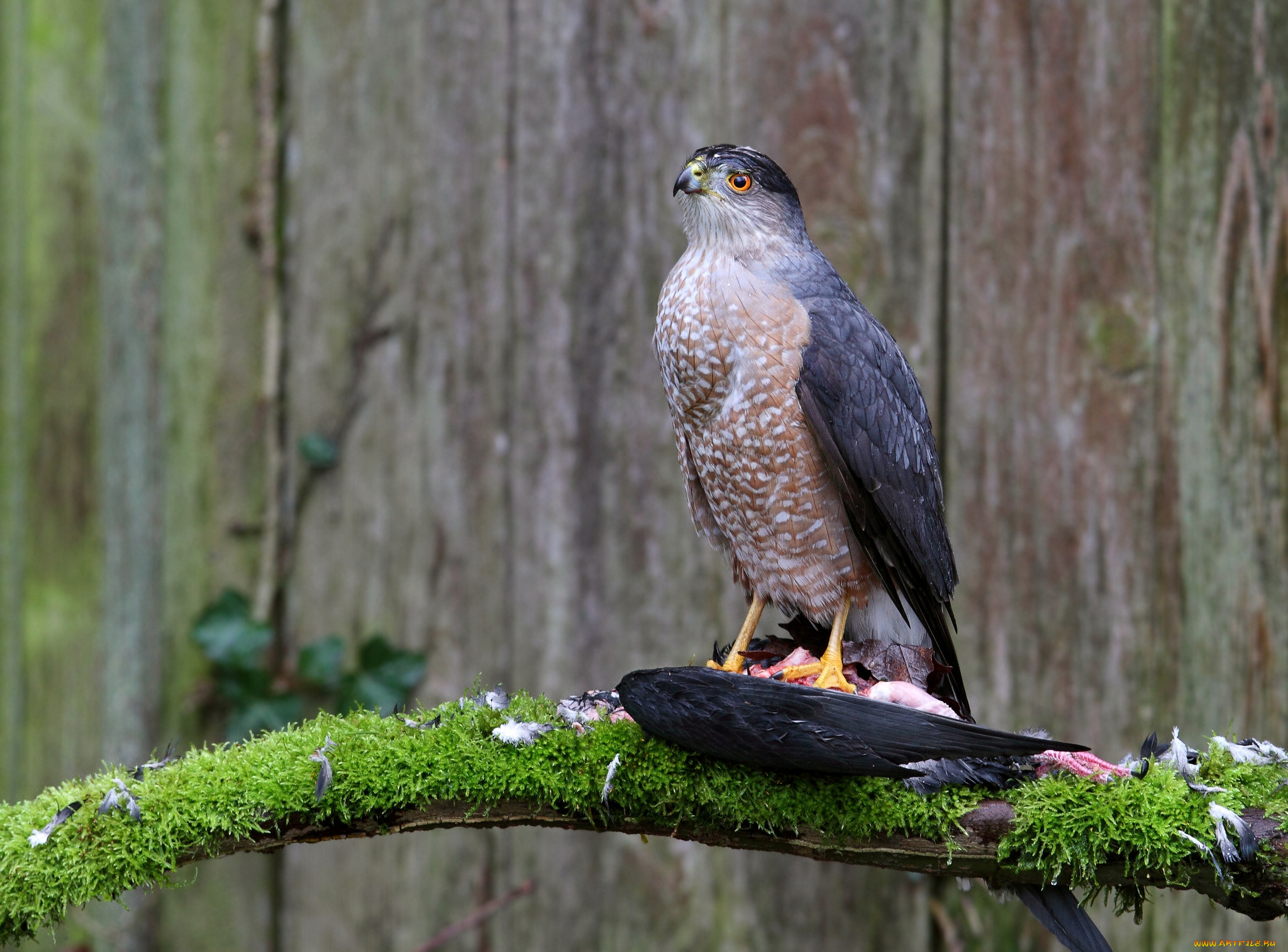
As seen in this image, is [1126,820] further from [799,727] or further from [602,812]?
[602,812]

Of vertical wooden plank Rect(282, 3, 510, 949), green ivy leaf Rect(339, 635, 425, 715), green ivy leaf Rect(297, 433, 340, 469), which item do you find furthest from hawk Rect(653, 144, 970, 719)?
green ivy leaf Rect(297, 433, 340, 469)

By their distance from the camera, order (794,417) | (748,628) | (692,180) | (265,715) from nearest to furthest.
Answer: (794,417), (692,180), (748,628), (265,715)

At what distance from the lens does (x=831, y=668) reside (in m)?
2.04

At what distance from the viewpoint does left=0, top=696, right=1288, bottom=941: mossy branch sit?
1516 millimetres

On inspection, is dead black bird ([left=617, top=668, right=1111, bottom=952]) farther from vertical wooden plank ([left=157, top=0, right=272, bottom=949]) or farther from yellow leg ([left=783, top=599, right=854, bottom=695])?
vertical wooden plank ([left=157, top=0, right=272, bottom=949])

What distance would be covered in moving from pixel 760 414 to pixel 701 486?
0.37 metres

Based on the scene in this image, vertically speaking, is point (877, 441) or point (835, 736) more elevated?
point (877, 441)

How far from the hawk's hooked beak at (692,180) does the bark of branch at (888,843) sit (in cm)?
122

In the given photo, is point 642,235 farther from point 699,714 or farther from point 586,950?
point 586,950

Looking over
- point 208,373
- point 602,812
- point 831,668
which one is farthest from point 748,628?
point 208,373

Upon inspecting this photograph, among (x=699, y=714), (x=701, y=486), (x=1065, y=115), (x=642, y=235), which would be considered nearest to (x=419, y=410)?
(x=642, y=235)

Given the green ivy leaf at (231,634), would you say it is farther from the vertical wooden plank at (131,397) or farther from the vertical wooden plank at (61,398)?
the vertical wooden plank at (61,398)

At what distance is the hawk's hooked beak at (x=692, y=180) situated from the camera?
6.84 ft

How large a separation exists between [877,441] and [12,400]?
261 centimetres
